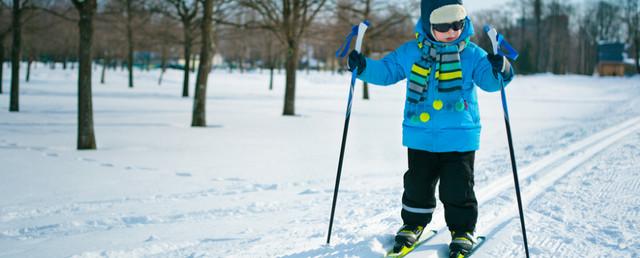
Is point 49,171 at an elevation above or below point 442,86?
below

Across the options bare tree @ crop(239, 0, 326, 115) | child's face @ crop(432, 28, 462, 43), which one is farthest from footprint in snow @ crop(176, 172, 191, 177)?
bare tree @ crop(239, 0, 326, 115)

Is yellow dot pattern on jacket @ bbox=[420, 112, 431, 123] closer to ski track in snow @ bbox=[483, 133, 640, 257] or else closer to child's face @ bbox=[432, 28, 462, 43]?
child's face @ bbox=[432, 28, 462, 43]

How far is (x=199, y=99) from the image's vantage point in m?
12.9

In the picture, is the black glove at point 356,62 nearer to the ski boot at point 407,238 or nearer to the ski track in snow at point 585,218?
the ski boot at point 407,238

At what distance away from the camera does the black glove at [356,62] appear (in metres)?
3.23

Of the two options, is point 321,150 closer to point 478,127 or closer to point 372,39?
point 478,127

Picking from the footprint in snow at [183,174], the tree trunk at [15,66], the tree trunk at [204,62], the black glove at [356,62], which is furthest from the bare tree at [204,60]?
the black glove at [356,62]

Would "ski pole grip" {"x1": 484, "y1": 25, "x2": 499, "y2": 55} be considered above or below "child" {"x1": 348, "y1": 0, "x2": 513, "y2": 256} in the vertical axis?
above

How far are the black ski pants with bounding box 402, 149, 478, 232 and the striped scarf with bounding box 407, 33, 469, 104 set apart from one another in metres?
0.41

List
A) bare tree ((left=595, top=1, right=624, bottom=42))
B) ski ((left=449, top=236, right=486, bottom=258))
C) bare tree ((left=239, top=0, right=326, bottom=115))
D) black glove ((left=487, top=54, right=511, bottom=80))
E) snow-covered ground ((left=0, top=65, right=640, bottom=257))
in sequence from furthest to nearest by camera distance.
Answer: bare tree ((left=595, top=1, right=624, bottom=42)) < bare tree ((left=239, top=0, right=326, bottom=115)) < snow-covered ground ((left=0, top=65, right=640, bottom=257)) < ski ((left=449, top=236, right=486, bottom=258)) < black glove ((left=487, top=54, right=511, bottom=80))

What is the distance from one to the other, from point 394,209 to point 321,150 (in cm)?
487

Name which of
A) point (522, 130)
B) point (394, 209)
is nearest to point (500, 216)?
point (394, 209)

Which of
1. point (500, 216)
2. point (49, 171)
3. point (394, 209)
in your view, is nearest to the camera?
point (500, 216)

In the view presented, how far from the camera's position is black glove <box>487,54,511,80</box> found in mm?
2953
